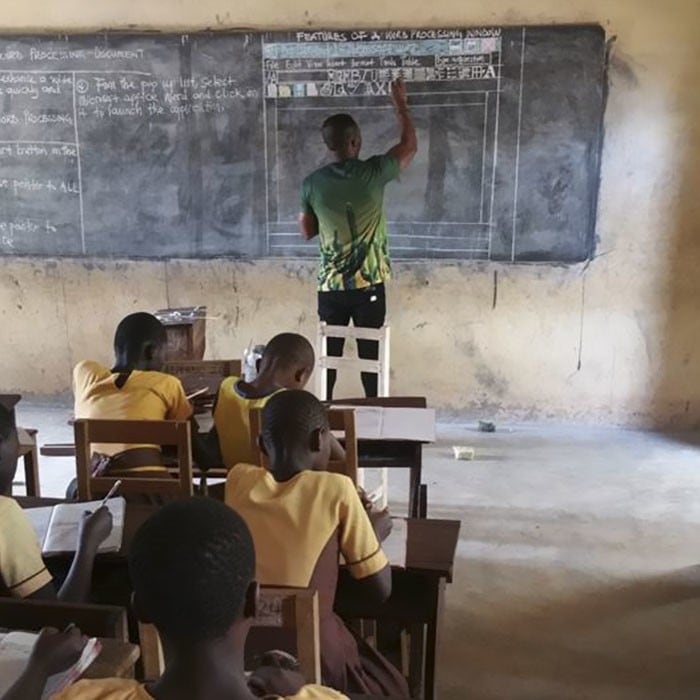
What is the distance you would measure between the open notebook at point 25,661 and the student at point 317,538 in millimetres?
421

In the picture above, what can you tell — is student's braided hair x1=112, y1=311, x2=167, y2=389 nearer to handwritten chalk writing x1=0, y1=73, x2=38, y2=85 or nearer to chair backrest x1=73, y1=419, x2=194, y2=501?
chair backrest x1=73, y1=419, x2=194, y2=501

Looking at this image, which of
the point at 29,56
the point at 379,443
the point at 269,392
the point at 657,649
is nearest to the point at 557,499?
the point at 657,649

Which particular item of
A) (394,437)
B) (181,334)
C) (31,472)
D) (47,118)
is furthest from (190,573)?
(47,118)

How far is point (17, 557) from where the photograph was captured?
68.7 inches

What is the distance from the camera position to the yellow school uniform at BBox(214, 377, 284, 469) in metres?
2.66

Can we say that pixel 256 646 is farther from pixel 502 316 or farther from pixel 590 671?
pixel 502 316

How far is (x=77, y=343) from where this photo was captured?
5402 mm

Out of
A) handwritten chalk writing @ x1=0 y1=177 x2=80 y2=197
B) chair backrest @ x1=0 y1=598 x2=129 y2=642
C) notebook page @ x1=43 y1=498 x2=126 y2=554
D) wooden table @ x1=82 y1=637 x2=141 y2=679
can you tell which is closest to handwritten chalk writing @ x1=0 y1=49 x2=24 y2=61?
handwritten chalk writing @ x1=0 y1=177 x2=80 y2=197

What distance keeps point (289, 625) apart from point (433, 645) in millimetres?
935

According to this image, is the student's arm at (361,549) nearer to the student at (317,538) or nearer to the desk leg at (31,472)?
the student at (317,538)

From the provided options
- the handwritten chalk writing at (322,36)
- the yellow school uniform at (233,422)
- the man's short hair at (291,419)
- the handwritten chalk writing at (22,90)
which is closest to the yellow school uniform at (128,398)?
the yellow school uniform at (233,422)

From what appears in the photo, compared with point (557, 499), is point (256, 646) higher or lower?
higher

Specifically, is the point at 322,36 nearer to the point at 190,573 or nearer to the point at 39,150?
the point at 39,150

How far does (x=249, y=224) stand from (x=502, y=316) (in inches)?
60.0
